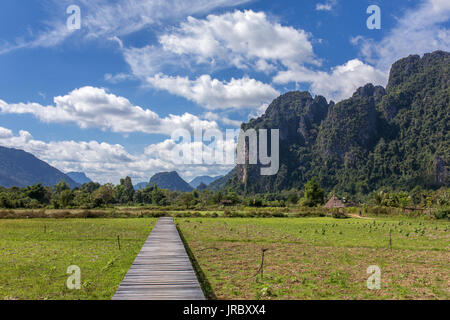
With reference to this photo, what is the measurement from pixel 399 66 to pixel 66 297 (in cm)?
18394

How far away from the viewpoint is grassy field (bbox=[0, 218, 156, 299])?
8.66 m

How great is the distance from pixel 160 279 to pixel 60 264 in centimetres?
553

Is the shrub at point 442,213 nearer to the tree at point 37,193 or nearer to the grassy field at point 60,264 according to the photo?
the grassy field at point 60,264

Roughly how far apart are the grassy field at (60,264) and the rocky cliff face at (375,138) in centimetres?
10728

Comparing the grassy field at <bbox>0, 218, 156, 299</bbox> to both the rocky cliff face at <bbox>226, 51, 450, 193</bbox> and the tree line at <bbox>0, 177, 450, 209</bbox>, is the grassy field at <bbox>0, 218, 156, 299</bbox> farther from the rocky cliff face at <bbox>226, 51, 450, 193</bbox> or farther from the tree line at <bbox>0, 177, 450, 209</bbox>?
the rocky cliff face at <bbox>226, 51, 450, 193</bbox>

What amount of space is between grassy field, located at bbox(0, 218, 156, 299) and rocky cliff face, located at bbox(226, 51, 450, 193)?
107 meters

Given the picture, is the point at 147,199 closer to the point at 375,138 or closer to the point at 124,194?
the point at 124,194

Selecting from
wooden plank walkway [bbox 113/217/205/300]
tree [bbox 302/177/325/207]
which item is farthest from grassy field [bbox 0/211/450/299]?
tree [bbox 302/177/325/207]

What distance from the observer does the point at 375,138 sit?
14050 centimetres

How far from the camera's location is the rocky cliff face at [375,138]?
11766 cm

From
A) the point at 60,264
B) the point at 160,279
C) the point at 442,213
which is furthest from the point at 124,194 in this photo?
the point at 160,279

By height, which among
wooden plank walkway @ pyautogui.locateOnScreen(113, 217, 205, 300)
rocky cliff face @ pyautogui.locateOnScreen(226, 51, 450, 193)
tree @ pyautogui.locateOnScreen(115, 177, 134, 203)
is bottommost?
tree @ pyautogui.locateOnScreen(115, 177, 134, 203)
